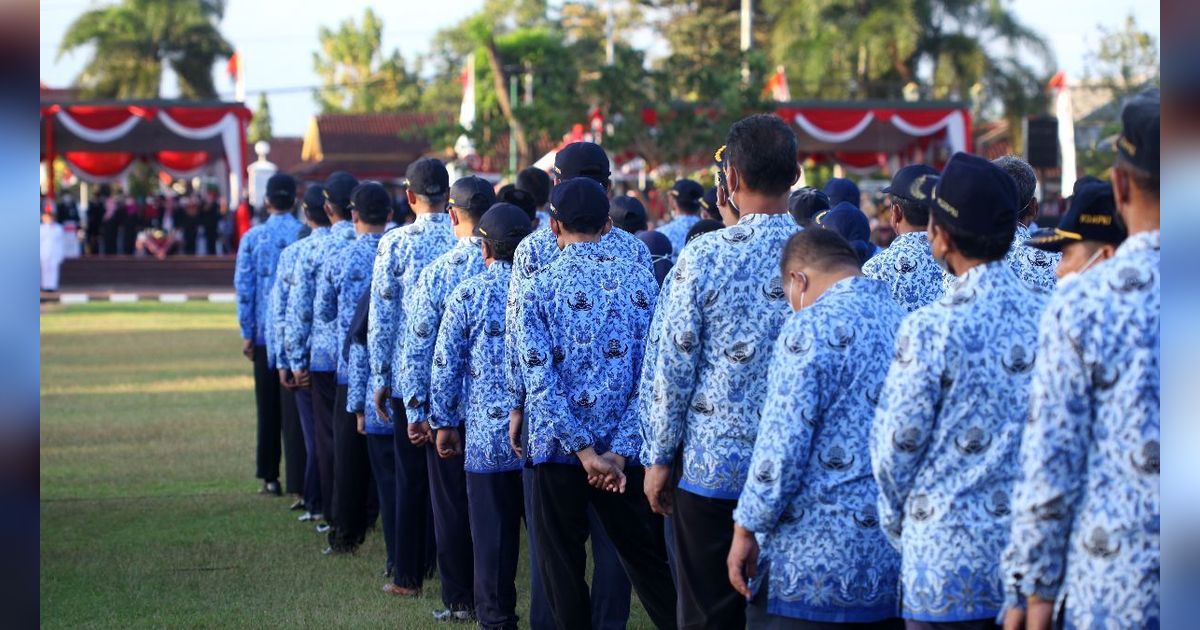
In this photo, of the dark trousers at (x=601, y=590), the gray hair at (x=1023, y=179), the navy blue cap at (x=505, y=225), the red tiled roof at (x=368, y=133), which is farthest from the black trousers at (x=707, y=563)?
the red tiled roof at (x=368, y=133)

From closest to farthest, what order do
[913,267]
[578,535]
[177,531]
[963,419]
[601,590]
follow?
[963,419]
[578,535]
[913,267]
[601,590]
[177,531]

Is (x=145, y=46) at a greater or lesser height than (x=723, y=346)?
greater

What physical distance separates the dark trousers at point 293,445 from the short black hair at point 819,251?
6996mm

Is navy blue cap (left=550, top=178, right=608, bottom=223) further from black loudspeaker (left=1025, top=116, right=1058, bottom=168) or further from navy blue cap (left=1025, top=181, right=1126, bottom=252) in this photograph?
black loudspeaker (left=1025, top=116, right=1058, bottom=168)

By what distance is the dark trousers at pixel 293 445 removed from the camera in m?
11.0

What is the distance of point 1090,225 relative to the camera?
13.9ft

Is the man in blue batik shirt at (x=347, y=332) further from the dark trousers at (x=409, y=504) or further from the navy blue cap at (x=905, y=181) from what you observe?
the navy blue cap at (x=905, y=181)

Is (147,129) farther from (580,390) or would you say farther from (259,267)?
(580,390)

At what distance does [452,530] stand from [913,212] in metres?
2.71

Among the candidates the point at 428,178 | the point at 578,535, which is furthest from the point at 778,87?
the point at 578,535

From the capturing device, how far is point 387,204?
29.7ft
